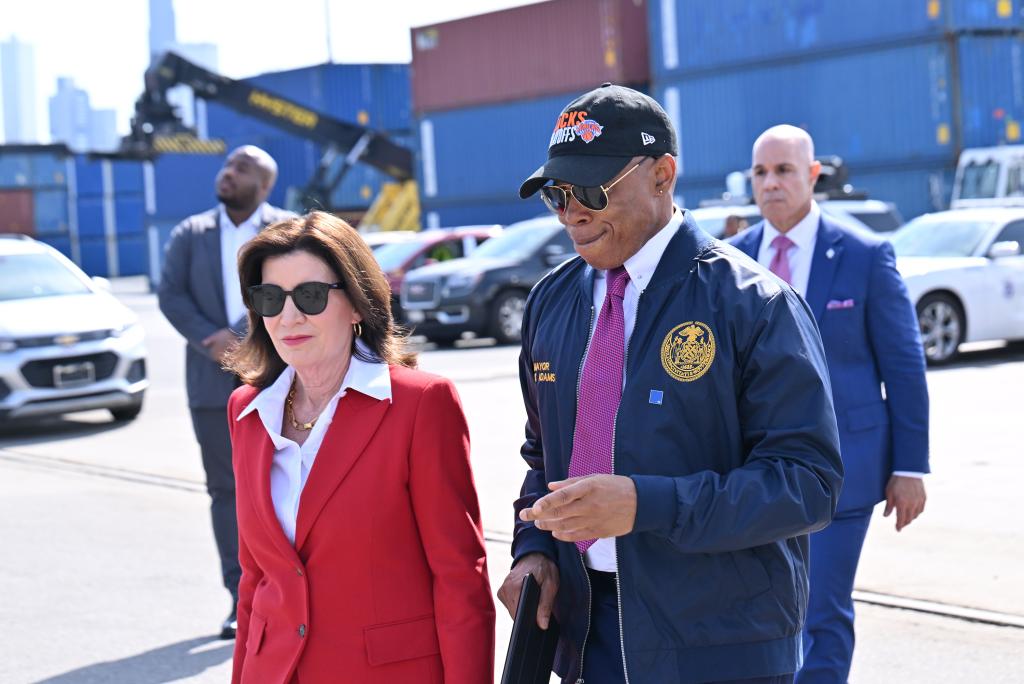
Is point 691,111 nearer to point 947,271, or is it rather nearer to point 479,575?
point 947,271

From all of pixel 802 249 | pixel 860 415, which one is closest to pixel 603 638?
pixel 860 415

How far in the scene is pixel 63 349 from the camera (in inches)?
485

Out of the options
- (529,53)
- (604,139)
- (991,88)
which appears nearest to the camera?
(604,139)

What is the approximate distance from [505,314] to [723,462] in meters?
16.6

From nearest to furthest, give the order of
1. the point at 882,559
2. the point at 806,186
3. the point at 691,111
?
the point at 806,186
the point at 882,559
the point at 691,111

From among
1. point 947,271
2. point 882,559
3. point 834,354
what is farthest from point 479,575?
point 947,271

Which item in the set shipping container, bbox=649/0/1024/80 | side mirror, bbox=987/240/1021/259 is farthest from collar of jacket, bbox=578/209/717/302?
shipping container, bbox=649/0/1024/80

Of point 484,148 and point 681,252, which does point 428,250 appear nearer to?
point 484,148

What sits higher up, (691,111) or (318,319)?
(691,111)

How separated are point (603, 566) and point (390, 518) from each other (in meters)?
0.46

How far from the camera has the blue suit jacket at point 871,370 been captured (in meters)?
4.09

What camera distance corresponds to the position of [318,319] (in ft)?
9.73

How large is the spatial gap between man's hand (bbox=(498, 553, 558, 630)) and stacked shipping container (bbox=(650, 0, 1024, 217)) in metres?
23.0

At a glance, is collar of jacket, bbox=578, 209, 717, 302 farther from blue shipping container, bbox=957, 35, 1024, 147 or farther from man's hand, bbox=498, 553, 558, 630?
blue shipping container, bbox=957, 35, 1024, 147
